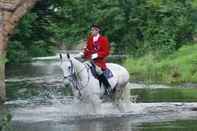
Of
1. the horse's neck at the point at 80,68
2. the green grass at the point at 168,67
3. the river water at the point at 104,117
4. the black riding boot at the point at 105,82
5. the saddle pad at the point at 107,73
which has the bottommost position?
the green grass at the point at 168,67

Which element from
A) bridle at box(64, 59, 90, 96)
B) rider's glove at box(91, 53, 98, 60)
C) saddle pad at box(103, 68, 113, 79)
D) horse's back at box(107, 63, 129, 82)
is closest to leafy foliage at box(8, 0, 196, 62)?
horse's back at box(107, 63, 129, 82)

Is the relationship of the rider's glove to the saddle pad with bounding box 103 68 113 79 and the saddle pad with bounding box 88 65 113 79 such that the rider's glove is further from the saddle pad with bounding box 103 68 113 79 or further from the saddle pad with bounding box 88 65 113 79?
the saddle pad with bounding box 103 68 113 79

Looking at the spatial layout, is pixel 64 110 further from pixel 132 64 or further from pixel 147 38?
pixel 147 38

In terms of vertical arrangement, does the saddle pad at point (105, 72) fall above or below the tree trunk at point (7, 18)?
below

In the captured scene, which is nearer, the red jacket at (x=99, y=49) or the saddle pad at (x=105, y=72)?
the saddle pad at (x=105, y=72)

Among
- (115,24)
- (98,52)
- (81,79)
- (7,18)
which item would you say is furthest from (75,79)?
(115,24)

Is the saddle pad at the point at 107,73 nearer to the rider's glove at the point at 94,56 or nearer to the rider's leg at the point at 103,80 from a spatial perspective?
the rider's leg at the point at 103,80

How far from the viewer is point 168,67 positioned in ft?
110

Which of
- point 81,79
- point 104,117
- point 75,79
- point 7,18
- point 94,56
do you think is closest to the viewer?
point 104,117

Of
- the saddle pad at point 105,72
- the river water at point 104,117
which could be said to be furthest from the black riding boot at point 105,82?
the river water at point 104,117

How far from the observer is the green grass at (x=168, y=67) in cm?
3228

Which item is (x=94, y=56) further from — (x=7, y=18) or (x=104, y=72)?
(x=7, y=18)

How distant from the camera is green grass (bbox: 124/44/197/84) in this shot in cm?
3228

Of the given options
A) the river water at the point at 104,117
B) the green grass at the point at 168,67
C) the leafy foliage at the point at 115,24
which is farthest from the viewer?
the leafy foliage at the point at 115,24
